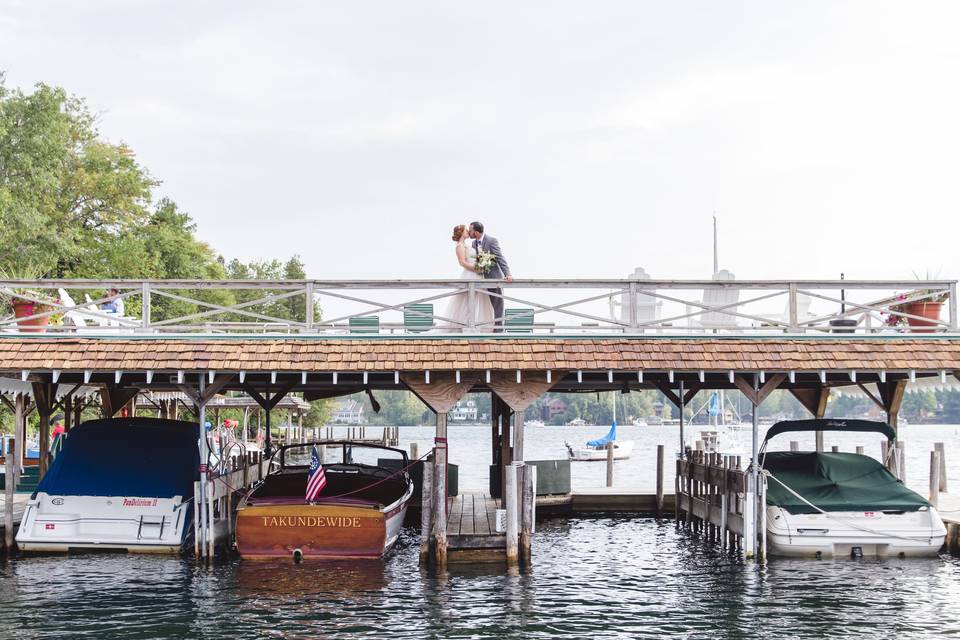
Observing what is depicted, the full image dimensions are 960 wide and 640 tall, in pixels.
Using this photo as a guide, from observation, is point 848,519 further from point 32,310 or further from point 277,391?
point 32,310

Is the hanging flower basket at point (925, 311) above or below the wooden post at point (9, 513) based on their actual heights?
above

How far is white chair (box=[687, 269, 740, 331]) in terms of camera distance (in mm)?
17016

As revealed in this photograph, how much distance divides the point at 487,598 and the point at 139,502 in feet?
22.1

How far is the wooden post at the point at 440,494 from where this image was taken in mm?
16562

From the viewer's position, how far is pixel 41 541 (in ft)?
57.6

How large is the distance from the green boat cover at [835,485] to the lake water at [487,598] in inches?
39.8

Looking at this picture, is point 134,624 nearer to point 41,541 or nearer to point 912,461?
point 41,541

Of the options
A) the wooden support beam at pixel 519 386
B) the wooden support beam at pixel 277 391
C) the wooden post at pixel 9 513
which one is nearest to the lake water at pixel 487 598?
the wooden post at pixel 9 513

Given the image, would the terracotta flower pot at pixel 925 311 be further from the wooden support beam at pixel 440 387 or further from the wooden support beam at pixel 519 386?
the wooden support beam at pixel 440 387

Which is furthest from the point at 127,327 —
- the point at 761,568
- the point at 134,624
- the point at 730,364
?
the point at 761,568

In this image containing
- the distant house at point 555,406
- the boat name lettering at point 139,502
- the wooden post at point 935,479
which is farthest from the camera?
the distant house at point 555,406

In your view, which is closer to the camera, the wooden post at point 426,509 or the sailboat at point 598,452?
the wooden post at point 426,509

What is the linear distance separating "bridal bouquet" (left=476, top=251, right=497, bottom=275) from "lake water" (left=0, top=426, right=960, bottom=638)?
5.03 metres

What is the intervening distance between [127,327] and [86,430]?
2.77m
